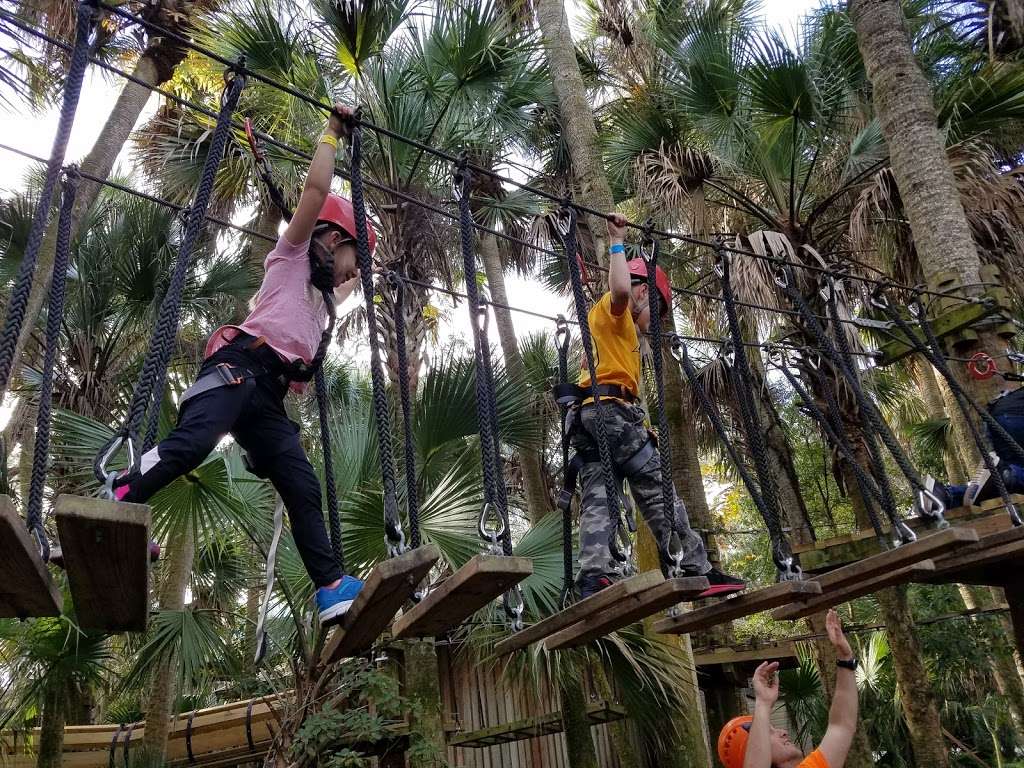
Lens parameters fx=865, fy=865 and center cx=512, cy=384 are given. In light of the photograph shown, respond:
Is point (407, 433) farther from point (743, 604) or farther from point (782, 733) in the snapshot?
point (782, 733)

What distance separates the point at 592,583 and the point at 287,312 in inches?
62.4

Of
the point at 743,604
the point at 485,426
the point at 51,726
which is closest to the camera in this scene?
the point at 485,426

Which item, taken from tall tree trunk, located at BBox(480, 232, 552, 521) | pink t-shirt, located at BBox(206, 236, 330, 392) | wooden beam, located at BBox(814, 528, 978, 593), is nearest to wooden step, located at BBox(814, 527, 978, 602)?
wooden beam, located at BBox(814, 528, 978, 593)

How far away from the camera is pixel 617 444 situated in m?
3.56

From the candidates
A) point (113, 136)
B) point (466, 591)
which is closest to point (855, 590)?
point (466, 591)

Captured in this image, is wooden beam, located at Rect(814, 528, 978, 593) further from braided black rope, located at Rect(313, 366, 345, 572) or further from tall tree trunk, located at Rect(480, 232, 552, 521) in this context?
tall tree trunk, located at Rect(480, 232, 552, 521)

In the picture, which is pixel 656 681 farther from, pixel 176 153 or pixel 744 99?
pixel 176 153

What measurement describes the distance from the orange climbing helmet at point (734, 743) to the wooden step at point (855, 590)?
1.82ft

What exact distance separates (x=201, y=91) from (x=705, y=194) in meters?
6.92

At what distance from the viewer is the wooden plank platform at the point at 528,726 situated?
6.79m

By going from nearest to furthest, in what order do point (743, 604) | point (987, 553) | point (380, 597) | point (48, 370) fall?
point (380, 597) < point (48, 370) < point (743, 604) < point (987, 553)

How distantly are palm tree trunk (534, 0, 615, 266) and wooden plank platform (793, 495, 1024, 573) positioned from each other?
2427 millimetres

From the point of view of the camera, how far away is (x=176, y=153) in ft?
30.4

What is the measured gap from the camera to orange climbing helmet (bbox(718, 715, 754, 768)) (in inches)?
124
